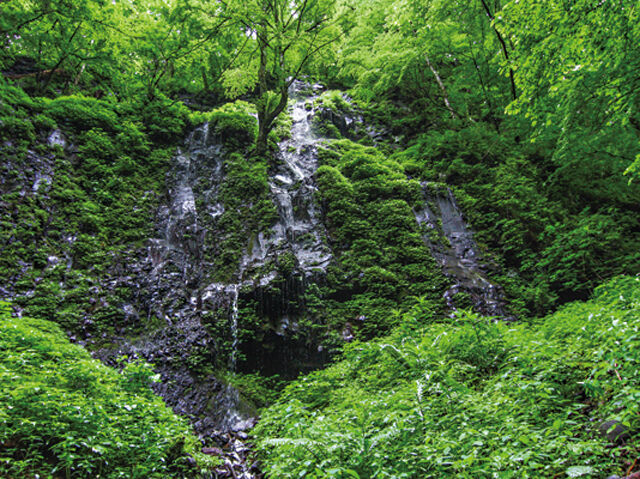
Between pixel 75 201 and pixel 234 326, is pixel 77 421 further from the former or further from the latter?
pixel 75 201

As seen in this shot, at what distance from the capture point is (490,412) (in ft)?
8.12

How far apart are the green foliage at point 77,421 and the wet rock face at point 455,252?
5926 mm

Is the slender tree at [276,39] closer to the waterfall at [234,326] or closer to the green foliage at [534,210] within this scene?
Result: the green foliage at [534,210]

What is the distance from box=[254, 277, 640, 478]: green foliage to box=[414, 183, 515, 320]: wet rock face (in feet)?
10.6

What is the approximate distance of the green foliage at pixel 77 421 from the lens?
2367 millimetres

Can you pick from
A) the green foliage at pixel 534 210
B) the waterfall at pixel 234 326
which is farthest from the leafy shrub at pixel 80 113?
the green foliage at pixel 534 210

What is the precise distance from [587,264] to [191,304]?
9035mm

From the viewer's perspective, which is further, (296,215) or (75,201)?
(296,215)

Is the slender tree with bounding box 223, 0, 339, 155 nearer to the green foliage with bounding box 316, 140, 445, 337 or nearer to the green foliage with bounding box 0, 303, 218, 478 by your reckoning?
the green foliage with bounding box 316, 140, 445, 337

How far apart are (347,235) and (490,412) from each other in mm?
6351

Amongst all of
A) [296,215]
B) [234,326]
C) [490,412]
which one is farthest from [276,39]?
[490,412]

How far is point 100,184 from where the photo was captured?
8422 millimetres

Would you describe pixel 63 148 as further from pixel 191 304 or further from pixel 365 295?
pixel 365 295

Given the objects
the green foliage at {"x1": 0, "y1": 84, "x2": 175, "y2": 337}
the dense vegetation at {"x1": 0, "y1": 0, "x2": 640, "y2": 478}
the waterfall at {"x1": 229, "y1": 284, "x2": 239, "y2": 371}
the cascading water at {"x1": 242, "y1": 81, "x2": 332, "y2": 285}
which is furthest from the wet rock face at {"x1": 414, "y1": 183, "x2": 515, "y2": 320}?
the green foliage at {"x1": 0, "y1": 84, "x2": 175, "y2": 337}
